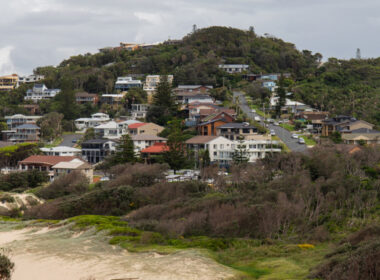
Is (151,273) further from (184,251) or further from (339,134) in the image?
(339,134)

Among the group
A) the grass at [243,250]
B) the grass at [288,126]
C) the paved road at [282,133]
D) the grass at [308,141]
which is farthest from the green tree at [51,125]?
the grass at [243,250]

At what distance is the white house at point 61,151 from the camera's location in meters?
60.3

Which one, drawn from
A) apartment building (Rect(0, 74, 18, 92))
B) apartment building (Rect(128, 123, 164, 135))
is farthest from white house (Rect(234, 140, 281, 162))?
apartment building (Rect(0, 74, 18, 92))

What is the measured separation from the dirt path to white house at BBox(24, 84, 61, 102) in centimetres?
6374

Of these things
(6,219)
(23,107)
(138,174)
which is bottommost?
(6,219)

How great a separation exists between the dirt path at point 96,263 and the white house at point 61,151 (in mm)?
30093

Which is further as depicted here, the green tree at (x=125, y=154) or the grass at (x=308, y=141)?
the grass at (x=308, y=141)

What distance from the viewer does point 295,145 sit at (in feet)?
180

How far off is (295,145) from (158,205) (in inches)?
842

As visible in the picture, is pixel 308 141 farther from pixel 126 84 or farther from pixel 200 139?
pixel 126 84

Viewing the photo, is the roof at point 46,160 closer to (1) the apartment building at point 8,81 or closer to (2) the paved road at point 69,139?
(2) the paved road at point 69,139

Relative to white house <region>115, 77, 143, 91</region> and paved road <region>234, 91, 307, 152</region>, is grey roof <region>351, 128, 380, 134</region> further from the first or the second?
white house <region>115, 77, 143, 91</region>

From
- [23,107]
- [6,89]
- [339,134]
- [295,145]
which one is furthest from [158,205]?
[6,89]

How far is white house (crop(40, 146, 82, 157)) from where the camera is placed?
198ft
